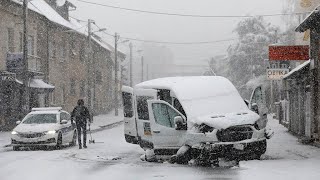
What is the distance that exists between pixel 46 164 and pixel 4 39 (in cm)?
1881

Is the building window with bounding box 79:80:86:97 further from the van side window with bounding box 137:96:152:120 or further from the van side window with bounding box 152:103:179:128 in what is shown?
the van side window with bounding box 152:103:179:128

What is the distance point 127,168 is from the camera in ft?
45.2

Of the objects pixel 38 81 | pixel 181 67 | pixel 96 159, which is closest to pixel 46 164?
pixel 96 159

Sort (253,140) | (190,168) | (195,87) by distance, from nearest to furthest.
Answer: (190,168), (253,140), (195,87)

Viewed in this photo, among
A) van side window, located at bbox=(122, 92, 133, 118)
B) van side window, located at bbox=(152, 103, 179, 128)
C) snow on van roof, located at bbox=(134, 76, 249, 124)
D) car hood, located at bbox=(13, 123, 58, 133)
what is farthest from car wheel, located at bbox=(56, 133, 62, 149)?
van side window, located at bbox=(152, 103, 179, 128)

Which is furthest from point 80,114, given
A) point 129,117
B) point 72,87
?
Result: point 72,87

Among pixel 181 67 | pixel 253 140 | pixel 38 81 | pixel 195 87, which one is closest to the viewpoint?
pixel 253 140

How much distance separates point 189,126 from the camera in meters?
14.8

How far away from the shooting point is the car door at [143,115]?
625 inches

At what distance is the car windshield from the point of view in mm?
20969

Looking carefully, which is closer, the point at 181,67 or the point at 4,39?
the point at 4,39

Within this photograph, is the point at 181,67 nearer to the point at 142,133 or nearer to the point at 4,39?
the point at 4,39

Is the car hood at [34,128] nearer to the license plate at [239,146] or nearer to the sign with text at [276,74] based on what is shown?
the license plate at [239,146]

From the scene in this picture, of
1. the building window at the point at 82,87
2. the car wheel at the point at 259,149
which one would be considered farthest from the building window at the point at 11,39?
the car wheel at the point at 259,149
